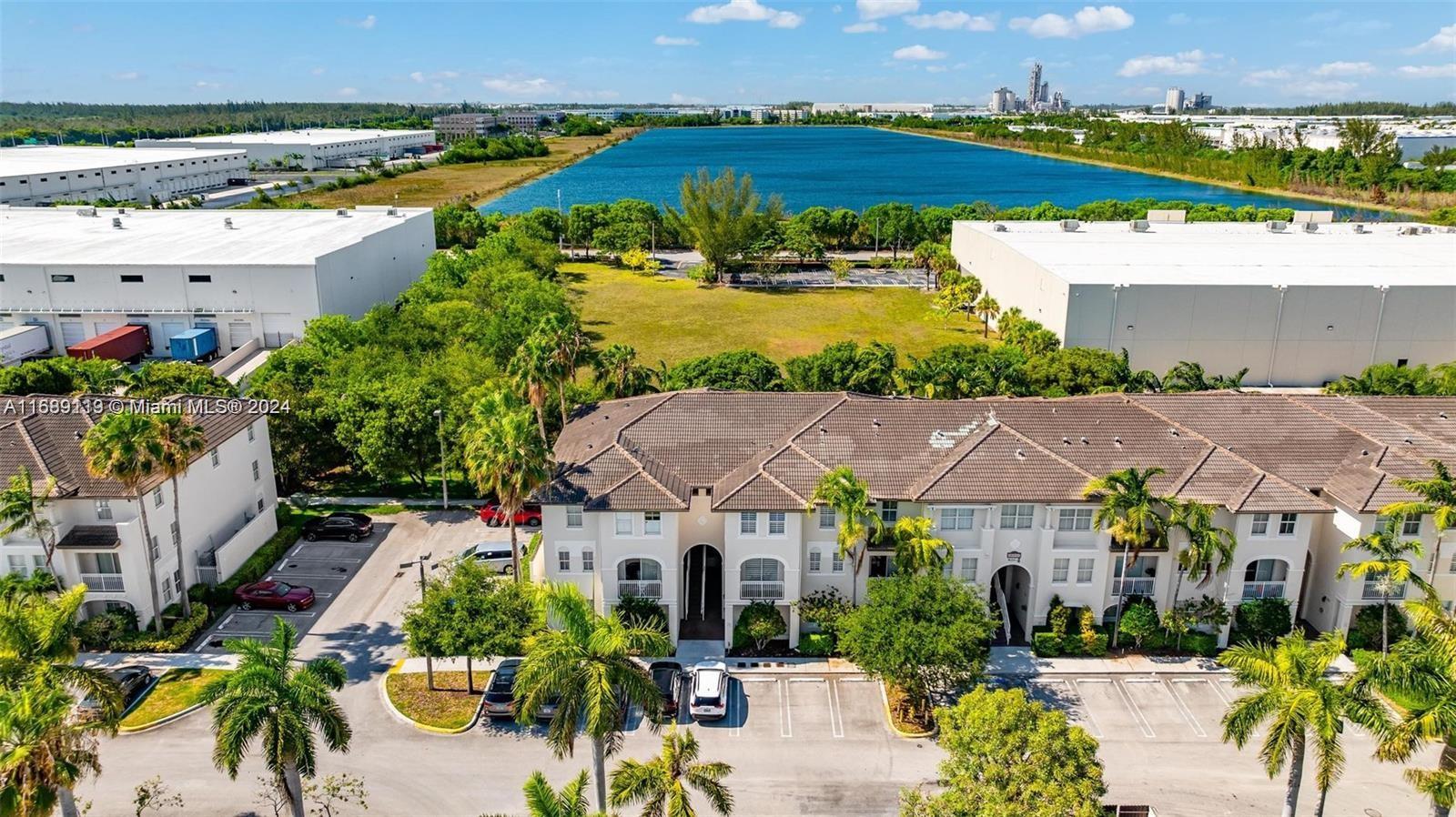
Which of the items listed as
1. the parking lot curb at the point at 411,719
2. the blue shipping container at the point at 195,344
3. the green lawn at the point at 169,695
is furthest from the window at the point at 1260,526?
the blue shipping container at the point at 195,344

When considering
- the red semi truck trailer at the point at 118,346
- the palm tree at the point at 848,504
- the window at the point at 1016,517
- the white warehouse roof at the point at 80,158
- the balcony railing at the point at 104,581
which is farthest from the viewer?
the white warehouse roof at the point at 80,158

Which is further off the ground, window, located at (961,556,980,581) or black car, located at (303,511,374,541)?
window, located at (961,556,980,581)

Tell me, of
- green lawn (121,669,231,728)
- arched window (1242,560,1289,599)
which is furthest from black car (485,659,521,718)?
arched window (1242,560,1289,599)

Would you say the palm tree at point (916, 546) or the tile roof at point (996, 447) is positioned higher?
the tile roof at point (996, 447)

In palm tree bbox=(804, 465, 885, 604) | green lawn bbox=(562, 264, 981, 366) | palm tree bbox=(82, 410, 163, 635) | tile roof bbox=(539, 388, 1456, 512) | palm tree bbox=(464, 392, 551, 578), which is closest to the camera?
palm tree bbox=(82, 410, 163, 635)

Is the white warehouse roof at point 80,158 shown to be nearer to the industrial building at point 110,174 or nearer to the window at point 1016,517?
the industrial building at point 110,174

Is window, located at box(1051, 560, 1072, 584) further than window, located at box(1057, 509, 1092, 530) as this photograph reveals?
Yes

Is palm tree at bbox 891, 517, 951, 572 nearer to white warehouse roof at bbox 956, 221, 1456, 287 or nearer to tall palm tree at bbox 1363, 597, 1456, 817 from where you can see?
tall palm tree at bbox 1363, 597, 1456, 817
